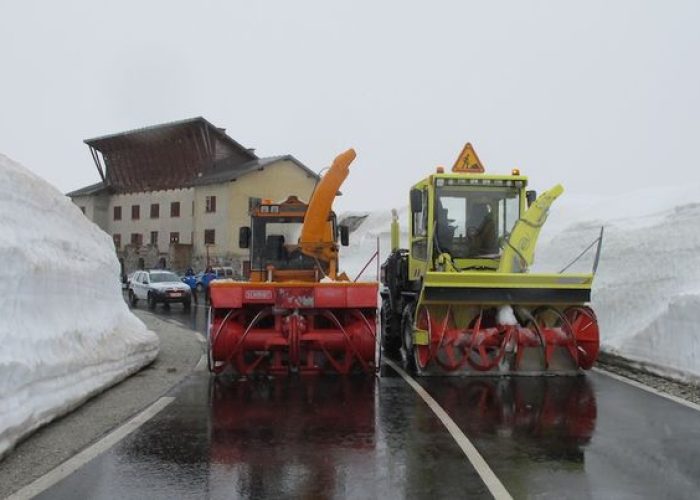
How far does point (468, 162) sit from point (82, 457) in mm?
8438

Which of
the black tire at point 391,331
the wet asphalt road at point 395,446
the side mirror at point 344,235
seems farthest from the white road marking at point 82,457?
the black tire at point 391,331

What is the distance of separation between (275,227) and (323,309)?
2.45 m

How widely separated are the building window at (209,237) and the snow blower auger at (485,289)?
43.9 metres

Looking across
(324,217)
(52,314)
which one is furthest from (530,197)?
(52,314)

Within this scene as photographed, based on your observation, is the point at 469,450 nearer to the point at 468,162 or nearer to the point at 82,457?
the point at 82,457

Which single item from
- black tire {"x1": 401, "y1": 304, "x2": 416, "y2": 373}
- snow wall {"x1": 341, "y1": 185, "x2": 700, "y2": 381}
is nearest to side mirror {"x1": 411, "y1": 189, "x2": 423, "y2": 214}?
black tire {"x1": 401, "y1": 304, "x2": 416, "y2": 373}

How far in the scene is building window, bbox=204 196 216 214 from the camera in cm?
5497

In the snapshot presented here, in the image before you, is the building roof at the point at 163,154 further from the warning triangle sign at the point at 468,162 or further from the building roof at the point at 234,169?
the warning triangle sign at the point at 468,162

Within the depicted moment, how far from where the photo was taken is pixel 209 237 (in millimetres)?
55188

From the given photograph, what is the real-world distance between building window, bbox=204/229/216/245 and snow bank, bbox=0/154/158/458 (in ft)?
143

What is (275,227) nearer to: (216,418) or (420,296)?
(420,296)

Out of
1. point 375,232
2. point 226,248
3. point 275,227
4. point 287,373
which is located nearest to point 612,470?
point 287,373

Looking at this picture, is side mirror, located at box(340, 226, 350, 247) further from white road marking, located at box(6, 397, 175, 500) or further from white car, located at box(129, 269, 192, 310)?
white car, located at box(129, 269, 192, 310)

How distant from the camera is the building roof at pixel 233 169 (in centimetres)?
5347
